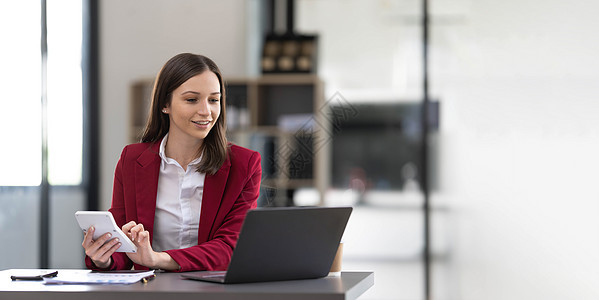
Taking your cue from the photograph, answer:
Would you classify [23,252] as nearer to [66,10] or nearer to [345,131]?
[66,10]

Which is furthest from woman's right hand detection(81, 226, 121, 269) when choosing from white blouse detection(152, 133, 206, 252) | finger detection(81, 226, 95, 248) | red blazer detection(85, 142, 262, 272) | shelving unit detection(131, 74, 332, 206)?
shelving unit detection(131, 74, 332, 206)

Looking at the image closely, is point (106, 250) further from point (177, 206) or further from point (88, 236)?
point (177, 206)

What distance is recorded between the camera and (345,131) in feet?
15.5

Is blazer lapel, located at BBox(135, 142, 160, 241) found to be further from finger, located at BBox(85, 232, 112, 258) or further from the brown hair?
finger, located at BBox(85, 232, 112, 258)

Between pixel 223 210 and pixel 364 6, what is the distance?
115 inches

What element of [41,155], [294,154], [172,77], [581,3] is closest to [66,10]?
[41,155]

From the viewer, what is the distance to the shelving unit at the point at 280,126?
452cm

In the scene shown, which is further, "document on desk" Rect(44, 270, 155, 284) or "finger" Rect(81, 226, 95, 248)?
"finger" Rect(81, 226, 95, 248)

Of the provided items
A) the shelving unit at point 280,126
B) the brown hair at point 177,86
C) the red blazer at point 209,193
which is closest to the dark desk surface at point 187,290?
the red blazer at point 209,193

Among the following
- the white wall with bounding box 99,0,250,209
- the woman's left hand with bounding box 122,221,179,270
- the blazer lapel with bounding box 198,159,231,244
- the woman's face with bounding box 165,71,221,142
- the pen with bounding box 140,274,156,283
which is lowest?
the pen with bounding box 140,274,156,283

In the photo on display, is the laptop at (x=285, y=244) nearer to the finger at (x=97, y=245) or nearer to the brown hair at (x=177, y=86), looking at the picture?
the finger at (x=97, y=245)

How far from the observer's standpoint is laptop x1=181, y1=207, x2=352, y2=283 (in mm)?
1493

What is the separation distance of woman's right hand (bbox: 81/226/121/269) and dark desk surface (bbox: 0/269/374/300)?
17cm

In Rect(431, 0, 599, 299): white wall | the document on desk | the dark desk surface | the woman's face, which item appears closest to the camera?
the dark desk surface
